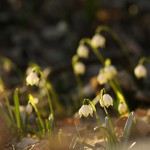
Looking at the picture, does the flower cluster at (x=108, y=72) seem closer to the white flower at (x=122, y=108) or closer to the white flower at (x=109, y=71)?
the white flower at (x=109, y=71)

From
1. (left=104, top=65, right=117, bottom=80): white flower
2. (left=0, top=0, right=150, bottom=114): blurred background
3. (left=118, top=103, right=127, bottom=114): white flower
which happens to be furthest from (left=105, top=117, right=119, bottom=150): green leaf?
(left=0, top=0, right=150, bottom=114): blurred background

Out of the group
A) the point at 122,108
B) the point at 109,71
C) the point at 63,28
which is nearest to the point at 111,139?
the point at 122,108

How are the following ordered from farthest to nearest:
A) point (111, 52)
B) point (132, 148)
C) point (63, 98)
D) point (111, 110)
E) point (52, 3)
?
point (52, 3) < point (111, 52) < point (63, 98) < point (111, 110) < point (132, 148)

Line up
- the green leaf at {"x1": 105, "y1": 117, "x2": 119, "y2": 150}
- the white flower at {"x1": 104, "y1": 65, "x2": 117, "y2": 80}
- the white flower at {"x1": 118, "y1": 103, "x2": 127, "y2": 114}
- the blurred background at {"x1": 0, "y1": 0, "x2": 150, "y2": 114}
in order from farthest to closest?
the blurred background at {"x1": 0, "y1": 0, "x2": 150, "y2": 114}
the white flower at {"x1": 104, "y1": 65, "x2": 117, "y2": 80}
the white flower at {"x1": 118, "y1": 103, "x2": 127, "y2": 114}
the green leaf at {"x1": 105, "y1": 117, "x2": 119, "y2": 150}

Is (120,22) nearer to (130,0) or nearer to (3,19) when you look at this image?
(130,0)

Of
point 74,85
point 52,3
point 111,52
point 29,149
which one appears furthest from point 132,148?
point 52,3

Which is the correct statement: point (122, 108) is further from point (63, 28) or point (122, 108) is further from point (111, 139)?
point (63, 28)

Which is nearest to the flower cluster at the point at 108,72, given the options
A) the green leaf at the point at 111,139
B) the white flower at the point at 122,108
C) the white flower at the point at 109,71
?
the white flower at the point at 109,71

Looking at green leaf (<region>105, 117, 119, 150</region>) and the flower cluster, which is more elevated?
the flower cluster

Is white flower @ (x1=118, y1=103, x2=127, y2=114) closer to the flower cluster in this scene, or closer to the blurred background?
the flower cluster
